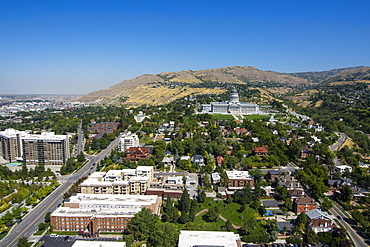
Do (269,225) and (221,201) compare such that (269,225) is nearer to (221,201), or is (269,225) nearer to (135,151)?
(221,201)

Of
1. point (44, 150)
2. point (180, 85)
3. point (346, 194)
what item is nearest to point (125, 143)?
point (44, 150)

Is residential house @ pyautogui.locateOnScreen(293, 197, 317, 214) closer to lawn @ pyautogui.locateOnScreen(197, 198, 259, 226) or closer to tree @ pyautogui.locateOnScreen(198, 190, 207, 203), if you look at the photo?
lawn @ pyautogui.locateOnScreen(197, 198, 259, 226)

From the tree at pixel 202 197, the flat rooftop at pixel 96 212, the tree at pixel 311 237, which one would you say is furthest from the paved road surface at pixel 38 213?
the tree at pixel 311 237

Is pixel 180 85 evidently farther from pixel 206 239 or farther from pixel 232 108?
pixel 206 239

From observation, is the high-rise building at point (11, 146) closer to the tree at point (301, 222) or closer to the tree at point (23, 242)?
the tree at point (23, 242)

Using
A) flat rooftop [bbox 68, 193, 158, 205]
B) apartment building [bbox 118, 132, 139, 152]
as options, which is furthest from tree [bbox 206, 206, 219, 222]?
apartment building [bbox 118, 132, 139, 152]

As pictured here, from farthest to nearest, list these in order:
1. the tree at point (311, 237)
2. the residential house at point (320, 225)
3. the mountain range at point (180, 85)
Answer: the mountain range at point (180, 85) → the residential house at point (320, 225) → the tree at point (311, 237)
